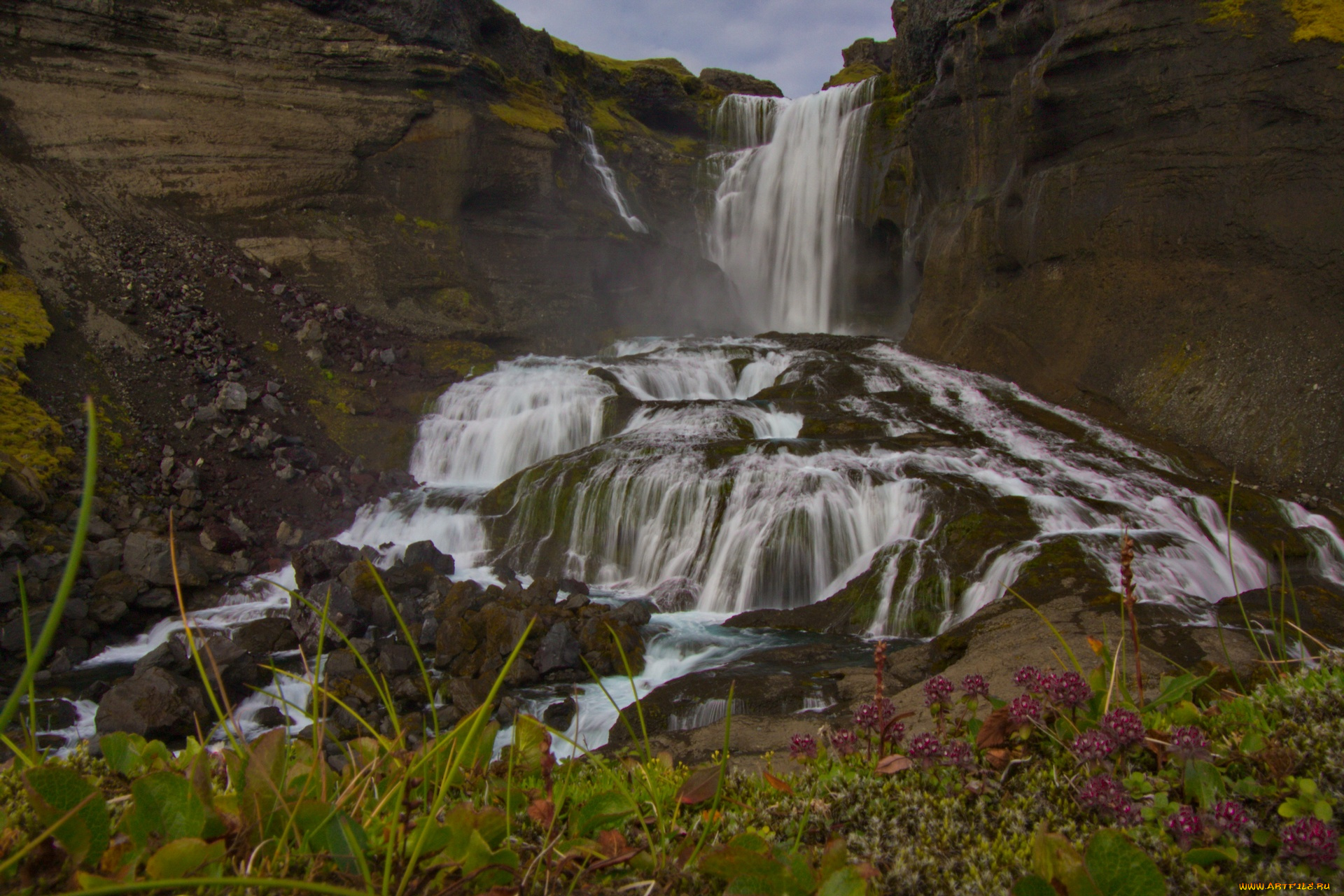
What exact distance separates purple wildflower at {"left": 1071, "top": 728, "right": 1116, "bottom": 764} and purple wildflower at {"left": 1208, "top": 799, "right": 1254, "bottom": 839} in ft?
0.83

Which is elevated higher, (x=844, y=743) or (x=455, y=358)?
(x=844, y=743)

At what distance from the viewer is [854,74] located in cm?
3575

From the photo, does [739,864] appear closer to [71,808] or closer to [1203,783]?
[1203,783]

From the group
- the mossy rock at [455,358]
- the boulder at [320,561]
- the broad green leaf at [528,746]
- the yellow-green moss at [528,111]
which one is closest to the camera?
the broad green leaf at [528,746]

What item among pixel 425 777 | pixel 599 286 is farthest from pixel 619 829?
pixel 599 286

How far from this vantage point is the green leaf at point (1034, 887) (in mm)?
1326

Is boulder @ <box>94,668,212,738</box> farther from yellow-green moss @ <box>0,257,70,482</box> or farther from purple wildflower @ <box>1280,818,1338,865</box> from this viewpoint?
purple wildflower @ <box>1280,818,1338,865</box>

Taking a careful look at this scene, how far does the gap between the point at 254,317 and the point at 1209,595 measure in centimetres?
1770

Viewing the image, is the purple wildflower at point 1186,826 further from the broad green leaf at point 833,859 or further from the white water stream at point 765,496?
the white water stream at point 765,496

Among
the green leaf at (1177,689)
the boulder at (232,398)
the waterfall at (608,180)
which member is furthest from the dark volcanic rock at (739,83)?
the green leaf at (1177,689)

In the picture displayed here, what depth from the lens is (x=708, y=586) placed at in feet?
32.7

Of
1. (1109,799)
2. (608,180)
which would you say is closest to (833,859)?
(1109,799)

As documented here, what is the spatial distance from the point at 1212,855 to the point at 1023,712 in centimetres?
51

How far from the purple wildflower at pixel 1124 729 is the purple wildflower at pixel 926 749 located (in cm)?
40
